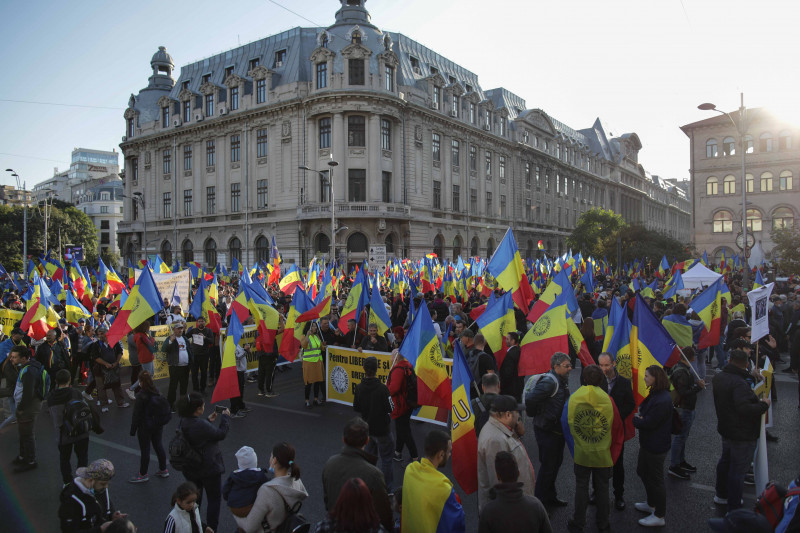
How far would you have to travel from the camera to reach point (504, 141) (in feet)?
182

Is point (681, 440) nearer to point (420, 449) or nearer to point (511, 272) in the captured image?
point (420, 449)

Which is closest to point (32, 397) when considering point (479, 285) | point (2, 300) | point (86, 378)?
point (86, 378)

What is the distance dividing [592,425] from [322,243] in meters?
37.4

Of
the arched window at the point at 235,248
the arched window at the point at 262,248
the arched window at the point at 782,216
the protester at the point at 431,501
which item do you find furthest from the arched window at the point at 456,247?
the protester at the point at 431,501

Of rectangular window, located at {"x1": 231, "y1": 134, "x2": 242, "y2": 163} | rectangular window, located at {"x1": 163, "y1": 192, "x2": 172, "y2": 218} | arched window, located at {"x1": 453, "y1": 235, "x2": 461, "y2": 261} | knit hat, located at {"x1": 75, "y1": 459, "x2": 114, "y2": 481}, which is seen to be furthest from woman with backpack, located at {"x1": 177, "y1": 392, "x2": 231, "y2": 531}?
rectangular window, located at {"x1": 163, "y1": 192, "x2": 172, "y2": 218}

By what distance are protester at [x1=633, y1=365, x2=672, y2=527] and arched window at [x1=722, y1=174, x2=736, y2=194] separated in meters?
55.5

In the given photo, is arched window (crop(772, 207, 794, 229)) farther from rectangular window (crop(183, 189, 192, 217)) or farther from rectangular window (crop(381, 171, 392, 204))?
rectangular window (crop(183, 189, 192, 217))

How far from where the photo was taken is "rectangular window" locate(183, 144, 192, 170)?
50.4m

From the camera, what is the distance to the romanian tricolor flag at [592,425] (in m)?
5.21

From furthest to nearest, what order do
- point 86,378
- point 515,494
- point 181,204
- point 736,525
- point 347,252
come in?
point 181,204, point 347,252, point 86,378, point 515,494, point 736,525

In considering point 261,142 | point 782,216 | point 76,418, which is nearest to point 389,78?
point 261,142

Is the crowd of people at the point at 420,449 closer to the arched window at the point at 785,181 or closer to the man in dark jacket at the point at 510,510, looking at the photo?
the man in dark jacket at the point at 510,510

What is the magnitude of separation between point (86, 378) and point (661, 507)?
12.3 m

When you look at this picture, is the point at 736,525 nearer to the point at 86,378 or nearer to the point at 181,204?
the point at 86,378
